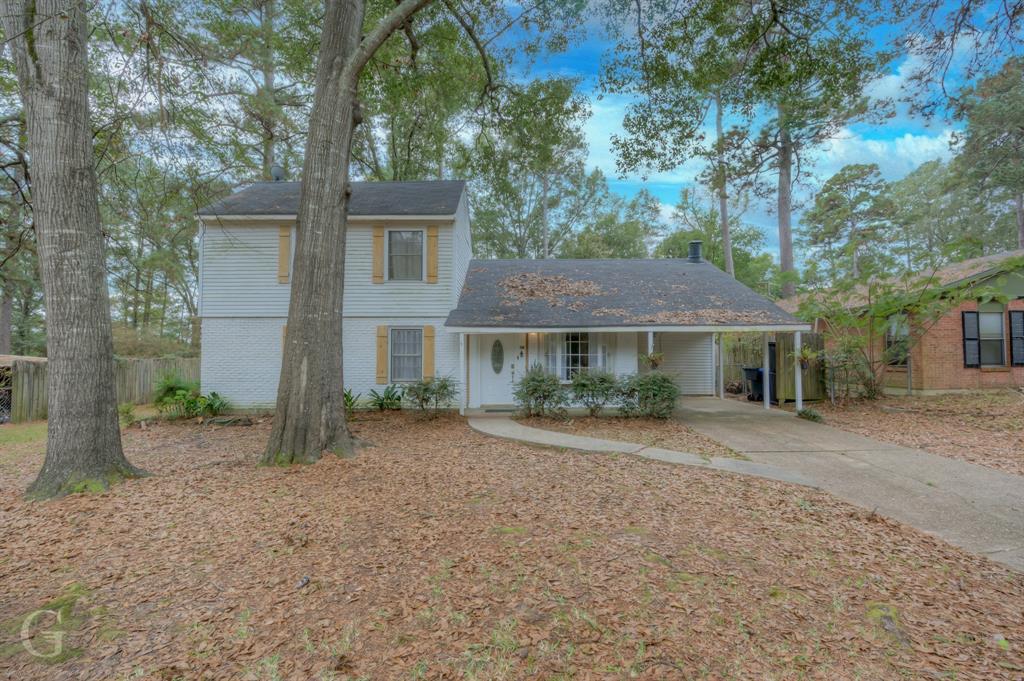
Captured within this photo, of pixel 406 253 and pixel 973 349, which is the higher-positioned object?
pixel 406 253

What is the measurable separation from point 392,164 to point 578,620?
19629 millimetres

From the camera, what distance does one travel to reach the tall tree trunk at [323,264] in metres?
5.99

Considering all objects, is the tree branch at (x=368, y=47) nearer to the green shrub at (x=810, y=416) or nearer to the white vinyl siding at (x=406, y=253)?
the white vinyl siding at (x=406, y=253)

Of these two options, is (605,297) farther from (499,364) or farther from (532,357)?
(499,364)

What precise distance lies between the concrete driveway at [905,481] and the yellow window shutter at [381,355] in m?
7.25

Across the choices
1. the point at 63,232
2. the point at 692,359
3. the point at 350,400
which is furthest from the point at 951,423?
the point at 63,232

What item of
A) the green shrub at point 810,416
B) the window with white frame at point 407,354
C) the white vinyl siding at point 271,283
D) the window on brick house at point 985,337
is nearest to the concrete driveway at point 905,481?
the green shrub at point 810,416

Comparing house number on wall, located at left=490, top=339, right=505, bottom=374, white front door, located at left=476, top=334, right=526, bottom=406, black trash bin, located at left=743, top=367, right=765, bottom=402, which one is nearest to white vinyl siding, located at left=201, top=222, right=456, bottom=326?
→ white front door, located at left=476, top=334, right=526, bottom=406

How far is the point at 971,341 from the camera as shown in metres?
12.3

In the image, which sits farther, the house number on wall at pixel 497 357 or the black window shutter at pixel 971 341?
the black window shutter at pixel 971 341

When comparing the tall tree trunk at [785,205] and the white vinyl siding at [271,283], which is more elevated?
the tall tree trunk at [785,205]

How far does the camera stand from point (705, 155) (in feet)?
26.9

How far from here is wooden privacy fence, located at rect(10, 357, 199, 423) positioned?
10656mm

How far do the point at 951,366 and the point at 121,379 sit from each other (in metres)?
23.9
